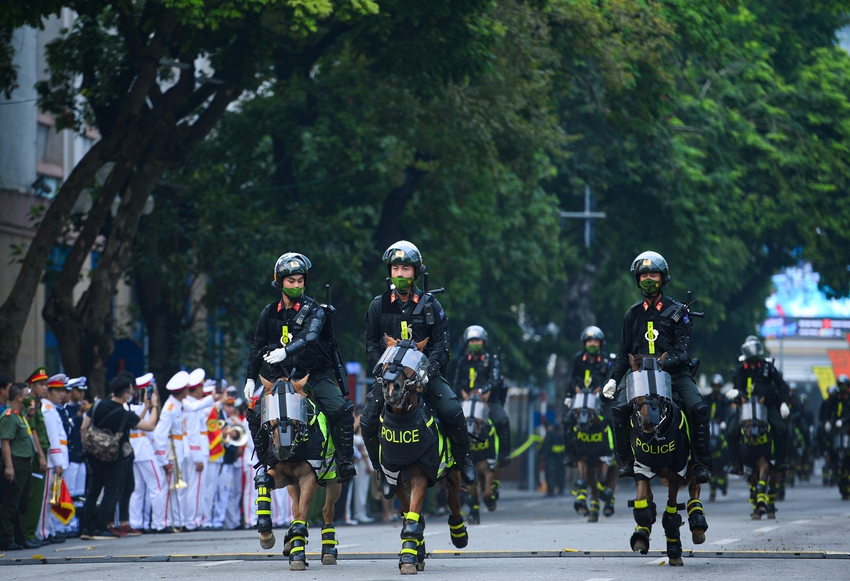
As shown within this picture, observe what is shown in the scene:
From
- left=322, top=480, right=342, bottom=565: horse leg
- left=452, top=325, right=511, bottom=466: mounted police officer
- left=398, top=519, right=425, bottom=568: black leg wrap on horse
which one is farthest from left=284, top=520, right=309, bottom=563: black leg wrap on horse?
left=452, top=325, right=511, bottom=466: mounted police officer

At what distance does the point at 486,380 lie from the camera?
20328mm

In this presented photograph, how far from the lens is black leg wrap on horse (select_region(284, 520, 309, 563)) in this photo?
1151cm

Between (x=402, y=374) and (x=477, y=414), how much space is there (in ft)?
29.3

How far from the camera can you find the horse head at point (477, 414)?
19922 mm

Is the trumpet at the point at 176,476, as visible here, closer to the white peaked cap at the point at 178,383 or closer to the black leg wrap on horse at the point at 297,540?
the white peaked cap at the point at 178,383

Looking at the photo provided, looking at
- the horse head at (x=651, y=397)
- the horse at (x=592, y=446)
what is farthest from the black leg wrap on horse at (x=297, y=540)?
the horse at (x=592, y=446)

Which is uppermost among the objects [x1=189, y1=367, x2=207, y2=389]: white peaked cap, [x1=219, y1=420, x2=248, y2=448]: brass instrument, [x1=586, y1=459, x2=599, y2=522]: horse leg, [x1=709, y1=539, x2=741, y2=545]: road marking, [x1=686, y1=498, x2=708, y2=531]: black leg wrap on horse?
[x1=189, y1=367, x2=207, y2=389]: white peaked cap

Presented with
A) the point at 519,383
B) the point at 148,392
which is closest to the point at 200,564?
the point at 148,392

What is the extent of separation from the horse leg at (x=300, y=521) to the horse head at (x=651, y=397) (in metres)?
2.63

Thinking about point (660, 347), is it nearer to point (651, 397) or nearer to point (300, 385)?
point (651, 397)

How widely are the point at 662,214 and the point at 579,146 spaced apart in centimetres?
264

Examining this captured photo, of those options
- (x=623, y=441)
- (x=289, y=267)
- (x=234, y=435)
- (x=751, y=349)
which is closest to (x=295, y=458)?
(x=289, y=267)

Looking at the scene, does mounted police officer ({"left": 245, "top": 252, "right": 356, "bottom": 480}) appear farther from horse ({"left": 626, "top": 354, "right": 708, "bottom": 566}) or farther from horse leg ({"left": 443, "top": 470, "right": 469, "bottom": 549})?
horse ({"left": 626, "top": 354, "right": 708, "bottom": 566})

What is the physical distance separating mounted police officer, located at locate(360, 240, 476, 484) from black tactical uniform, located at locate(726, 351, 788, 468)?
827 centimetres
